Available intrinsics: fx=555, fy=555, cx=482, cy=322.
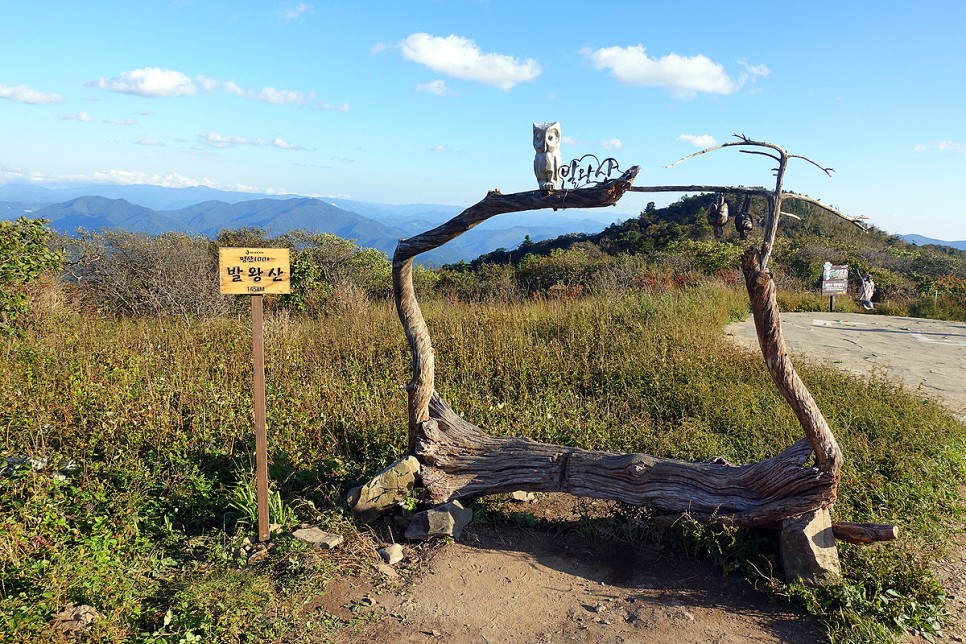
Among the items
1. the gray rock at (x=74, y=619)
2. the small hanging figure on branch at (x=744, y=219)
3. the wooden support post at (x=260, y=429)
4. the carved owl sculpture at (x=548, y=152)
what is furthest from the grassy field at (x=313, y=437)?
the carved owl sculpture at (x=548, y=152)

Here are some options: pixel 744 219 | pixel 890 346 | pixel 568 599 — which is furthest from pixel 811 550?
pixel 890 346

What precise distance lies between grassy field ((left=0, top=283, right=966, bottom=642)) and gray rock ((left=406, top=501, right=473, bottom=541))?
0.35 metres

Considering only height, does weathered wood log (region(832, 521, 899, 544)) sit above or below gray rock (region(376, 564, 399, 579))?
above

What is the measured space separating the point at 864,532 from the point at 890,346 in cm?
729

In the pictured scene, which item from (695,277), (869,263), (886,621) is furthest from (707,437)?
(869,263)

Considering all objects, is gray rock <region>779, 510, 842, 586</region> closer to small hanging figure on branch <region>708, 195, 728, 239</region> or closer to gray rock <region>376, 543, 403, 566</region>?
small hanging figure on branch <region>708, 195, 728, 239</region>

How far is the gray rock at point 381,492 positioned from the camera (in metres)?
3.68

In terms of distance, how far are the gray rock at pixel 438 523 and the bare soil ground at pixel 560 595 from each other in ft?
0.26

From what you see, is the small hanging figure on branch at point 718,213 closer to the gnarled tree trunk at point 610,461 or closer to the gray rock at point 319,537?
the gnarled tree trunk at point 610,461

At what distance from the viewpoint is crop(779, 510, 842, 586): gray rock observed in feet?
9.78

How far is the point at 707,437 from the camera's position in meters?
4.68

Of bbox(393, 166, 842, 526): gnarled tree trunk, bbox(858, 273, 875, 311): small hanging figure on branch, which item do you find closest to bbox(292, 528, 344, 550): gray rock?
bbox(393, 166, 842, 526): gnarled tree trunk

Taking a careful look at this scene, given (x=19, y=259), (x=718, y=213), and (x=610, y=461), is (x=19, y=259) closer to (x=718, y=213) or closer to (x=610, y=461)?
(x=610, y=461)

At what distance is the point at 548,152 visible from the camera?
325cm
